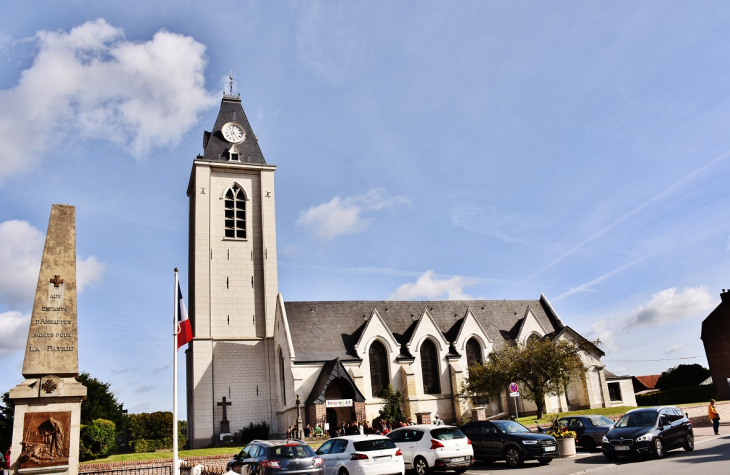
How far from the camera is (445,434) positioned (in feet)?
59.0

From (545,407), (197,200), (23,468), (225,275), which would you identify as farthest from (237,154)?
(23,468)

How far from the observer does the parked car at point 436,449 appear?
1741 centimetres

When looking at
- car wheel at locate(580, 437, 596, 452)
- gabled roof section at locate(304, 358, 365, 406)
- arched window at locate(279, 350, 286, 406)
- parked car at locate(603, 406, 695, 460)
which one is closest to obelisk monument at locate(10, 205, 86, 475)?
parked car at locate(603, 406, 695, 460)

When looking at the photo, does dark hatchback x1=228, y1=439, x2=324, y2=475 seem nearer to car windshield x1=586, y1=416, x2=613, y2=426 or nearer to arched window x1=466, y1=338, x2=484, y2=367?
car windshield x1=586, y1=416, x2=613, y2=426

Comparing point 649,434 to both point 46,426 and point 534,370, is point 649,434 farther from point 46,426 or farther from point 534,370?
point 534,370

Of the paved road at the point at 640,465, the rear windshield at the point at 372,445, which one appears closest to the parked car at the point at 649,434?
the paved road at the point at 640,465

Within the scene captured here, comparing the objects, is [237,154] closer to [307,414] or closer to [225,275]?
[225,275]

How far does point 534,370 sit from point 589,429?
14975mm

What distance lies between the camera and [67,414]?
14.3 metres

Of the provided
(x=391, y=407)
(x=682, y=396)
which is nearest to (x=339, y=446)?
(x=391, y=407)

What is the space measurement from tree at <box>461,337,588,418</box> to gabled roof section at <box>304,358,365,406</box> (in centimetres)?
850

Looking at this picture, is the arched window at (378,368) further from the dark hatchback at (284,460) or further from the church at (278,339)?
the dark hatchback at (284,460)

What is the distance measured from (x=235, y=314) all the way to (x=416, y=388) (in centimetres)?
1394

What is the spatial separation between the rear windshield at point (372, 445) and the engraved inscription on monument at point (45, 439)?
745cm
